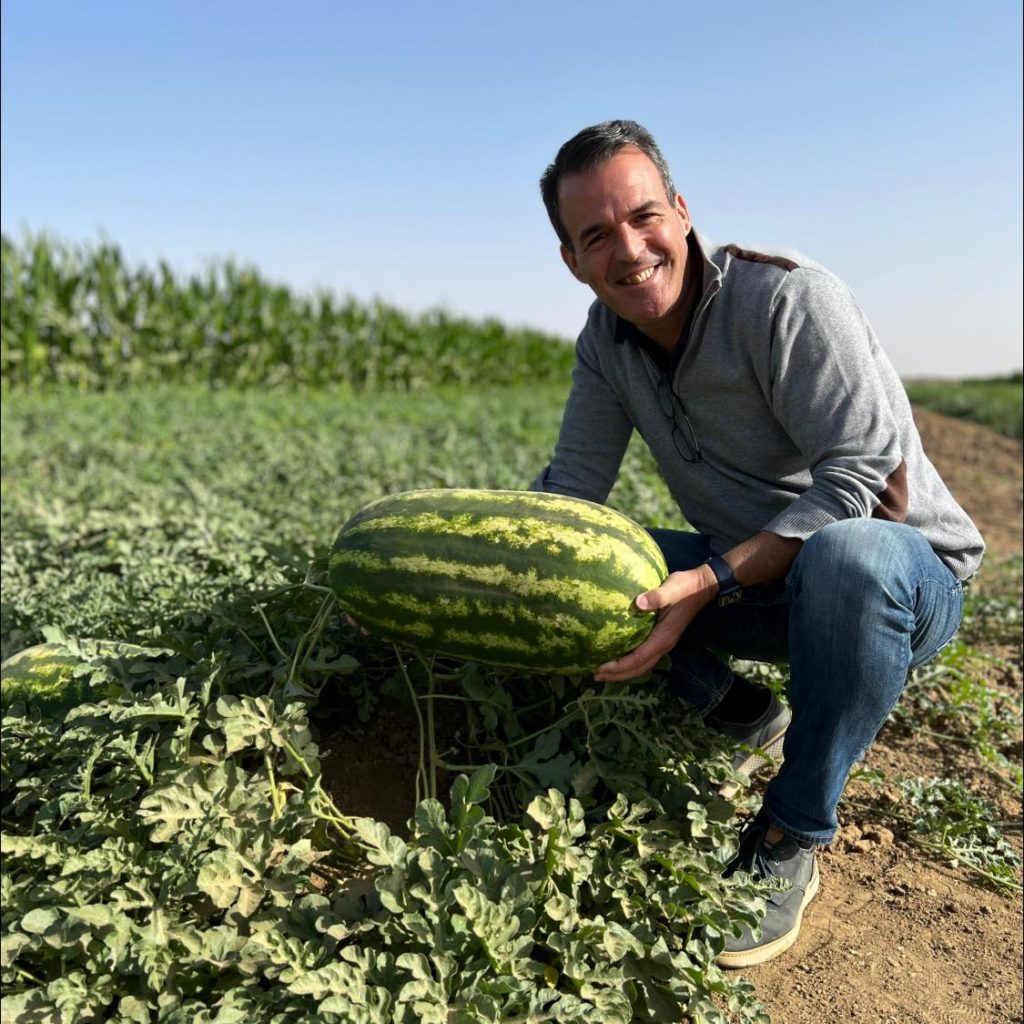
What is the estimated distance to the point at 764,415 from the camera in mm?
2863

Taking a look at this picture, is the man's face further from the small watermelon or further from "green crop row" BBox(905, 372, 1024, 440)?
"green crop row" BBox(905, 372, 1024, 440)

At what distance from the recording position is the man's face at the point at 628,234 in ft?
8.91

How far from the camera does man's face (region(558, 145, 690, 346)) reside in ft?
8.91

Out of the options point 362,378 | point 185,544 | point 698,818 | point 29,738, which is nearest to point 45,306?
point 362,378

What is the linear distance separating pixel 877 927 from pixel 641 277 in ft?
6.54

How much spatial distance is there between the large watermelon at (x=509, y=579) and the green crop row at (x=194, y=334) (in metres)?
15.4

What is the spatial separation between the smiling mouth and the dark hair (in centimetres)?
26

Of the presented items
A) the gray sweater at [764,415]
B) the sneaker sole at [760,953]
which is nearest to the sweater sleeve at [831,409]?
the gray sweater at [764,415]

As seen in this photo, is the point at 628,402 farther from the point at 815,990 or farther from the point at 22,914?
the point at 22,914

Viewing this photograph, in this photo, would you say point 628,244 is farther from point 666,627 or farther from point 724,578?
point 666,627

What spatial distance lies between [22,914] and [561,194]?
2.36 meters

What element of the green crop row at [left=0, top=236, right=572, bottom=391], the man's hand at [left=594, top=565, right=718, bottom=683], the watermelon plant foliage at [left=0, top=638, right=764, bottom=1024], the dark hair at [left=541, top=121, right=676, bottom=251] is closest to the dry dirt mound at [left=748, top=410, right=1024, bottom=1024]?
the watermelon plant foliage at [left=0, top=638, right=764, bottom=1024]

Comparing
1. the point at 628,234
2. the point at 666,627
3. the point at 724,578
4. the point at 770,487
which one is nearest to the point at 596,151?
the point at 628,234

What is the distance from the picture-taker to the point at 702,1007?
2.03 m
